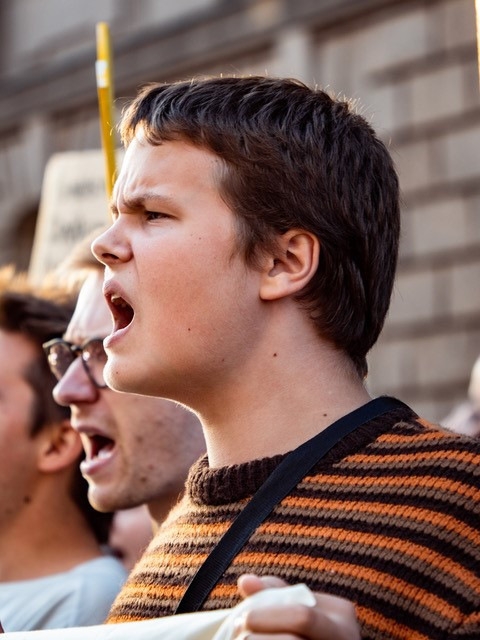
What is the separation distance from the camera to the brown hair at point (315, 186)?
218 cm

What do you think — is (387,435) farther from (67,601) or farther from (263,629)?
(67,601)

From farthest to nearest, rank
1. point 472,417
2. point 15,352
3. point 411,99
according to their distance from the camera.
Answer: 1. point 411,99
2. point 472,417
3. point 15,352

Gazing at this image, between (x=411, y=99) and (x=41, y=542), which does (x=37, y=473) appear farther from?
(x=411, y=99)

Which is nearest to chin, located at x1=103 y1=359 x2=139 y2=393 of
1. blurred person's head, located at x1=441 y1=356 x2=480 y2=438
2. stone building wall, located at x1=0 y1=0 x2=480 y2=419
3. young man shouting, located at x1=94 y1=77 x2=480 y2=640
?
young man shouting, located at x1=94 y1=77 x2=480 y2=640

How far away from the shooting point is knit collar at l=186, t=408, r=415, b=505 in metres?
2.02

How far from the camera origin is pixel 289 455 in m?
2.04

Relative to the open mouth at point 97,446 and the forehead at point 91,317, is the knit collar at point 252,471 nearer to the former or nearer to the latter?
the open mouth at point 97,446

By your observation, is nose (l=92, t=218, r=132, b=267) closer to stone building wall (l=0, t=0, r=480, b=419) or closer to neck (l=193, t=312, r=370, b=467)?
neck (l=193, t=312, r=370, b=467)

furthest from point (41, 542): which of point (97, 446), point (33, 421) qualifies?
point (97, 446)

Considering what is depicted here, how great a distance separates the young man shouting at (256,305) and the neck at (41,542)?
1.35m

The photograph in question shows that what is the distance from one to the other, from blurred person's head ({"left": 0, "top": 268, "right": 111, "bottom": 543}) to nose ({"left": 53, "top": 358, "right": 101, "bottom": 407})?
17.7 inches

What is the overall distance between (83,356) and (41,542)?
0.61 meters

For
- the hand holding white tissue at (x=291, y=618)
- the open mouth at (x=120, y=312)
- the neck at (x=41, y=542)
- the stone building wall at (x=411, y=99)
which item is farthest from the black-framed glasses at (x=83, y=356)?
the stone building wall at (x=411, y=99)

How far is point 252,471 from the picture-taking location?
2080mm
